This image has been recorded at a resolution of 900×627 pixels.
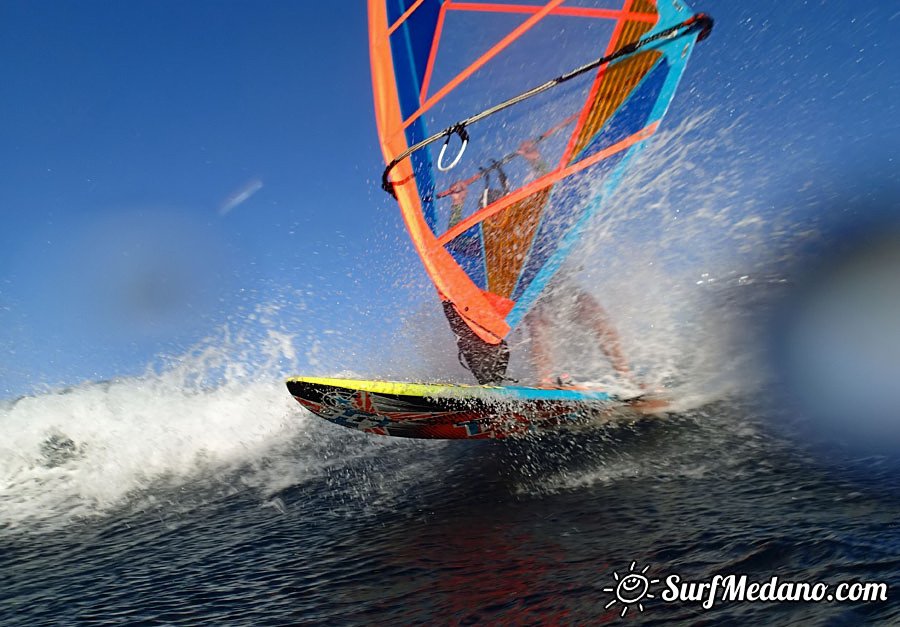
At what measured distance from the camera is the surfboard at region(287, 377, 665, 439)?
454 cm

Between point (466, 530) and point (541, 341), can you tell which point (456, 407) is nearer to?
point (466, 530)

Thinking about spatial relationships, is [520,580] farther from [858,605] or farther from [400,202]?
[400,202]

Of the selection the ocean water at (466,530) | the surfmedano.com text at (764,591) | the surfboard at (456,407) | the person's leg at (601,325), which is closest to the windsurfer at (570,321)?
the person's leg at (601,325)

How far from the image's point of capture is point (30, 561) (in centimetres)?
303

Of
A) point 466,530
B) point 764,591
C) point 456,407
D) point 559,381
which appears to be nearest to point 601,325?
point 559,381

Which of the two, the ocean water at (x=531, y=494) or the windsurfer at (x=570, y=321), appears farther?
the windsurfer at (x=570, y=321)

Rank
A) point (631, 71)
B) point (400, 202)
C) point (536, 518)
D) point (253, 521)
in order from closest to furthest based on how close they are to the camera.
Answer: point (536, 518)
point (253, 521)
point (631, 71)
point (400, 202)

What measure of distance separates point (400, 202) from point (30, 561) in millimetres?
5436

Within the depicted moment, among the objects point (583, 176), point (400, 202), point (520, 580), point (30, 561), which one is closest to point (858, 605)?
point (520, 580)

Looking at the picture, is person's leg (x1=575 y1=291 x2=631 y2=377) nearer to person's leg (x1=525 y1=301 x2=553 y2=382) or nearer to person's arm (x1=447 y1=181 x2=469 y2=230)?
person's leg (x1=525 y1=301 x2=553 y2=382)

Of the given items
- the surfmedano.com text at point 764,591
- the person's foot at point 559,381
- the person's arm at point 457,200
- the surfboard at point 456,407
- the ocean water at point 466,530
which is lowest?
the surfmedano.com text at point 764,591

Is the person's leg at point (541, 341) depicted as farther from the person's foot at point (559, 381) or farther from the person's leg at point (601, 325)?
the person's leg at point (601, 325)

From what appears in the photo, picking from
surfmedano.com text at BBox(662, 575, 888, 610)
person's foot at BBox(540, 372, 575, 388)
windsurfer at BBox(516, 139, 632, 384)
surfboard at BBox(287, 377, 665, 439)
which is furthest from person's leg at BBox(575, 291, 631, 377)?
surfmedano.com text at BBox(662, 575, 888, 610)

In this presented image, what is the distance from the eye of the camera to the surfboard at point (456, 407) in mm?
4535
